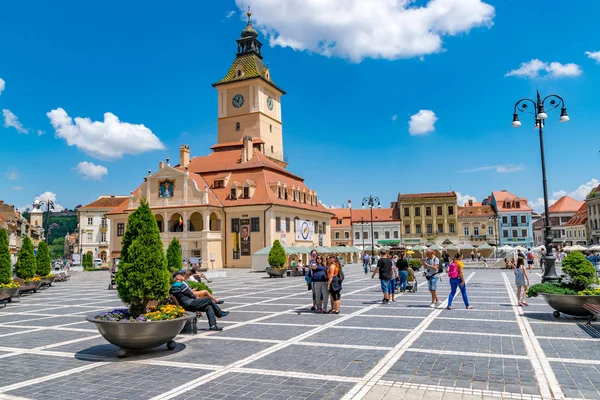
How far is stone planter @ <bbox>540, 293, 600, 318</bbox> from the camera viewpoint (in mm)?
Result: 11469

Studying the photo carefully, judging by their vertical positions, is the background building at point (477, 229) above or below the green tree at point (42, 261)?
above

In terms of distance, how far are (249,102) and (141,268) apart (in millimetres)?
56505

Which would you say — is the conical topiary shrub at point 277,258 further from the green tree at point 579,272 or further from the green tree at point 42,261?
the green tree at point 579,272

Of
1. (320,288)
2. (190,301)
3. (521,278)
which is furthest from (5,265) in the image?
(521,278)

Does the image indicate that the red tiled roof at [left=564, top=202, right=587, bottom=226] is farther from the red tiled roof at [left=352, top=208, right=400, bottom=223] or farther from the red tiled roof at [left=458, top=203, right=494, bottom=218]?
the red tiled roof at [left=352, top=208, right=400, bottom=223]

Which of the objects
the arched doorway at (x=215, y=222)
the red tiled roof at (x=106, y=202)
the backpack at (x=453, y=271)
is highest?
the red tiled roof at (x=106, y=202)

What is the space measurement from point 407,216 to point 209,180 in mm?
38244

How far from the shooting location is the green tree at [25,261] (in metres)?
23.0

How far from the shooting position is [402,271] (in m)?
19.9

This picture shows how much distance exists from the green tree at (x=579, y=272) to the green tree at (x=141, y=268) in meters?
9.91

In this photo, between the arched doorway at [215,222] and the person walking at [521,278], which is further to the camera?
the arched doorway at [215,222]

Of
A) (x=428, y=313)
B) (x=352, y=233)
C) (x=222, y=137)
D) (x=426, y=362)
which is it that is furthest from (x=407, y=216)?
(x=426, y=362)

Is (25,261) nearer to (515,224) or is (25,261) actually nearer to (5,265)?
(5,265)

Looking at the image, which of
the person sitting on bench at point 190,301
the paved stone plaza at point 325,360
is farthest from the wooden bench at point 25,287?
the person sitting on bench at point 190,301
